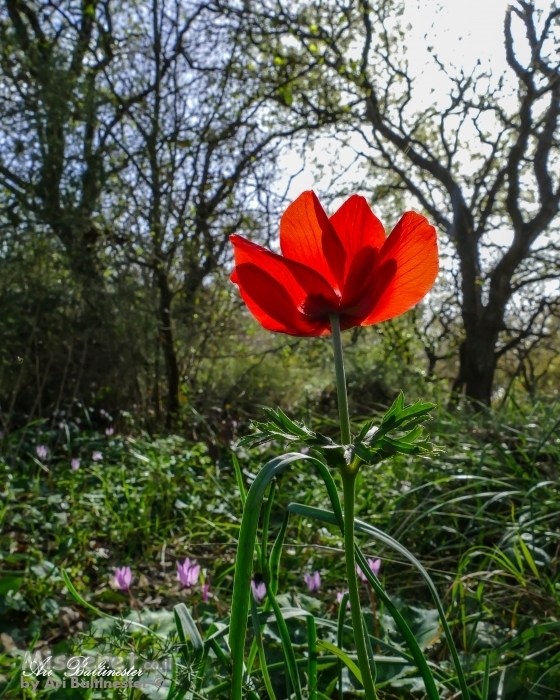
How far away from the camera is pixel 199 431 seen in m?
4.75

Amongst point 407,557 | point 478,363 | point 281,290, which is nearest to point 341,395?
point 281,290

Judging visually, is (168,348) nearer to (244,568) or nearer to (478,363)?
(478,363)

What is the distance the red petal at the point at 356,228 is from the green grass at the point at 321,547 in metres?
0.68

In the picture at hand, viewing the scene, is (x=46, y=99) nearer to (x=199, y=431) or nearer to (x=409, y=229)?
(x=199, y=431)

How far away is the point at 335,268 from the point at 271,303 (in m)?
0.09

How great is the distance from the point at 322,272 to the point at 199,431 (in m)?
4.15

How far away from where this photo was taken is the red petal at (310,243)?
0.71 metres

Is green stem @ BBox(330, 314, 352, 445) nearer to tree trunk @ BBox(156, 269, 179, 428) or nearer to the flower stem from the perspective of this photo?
the flower stem

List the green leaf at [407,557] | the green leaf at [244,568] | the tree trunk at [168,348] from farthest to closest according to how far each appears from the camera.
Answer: the tree trunk at [168,348], the green leaf at [407,557], the green leaf at [244,568]

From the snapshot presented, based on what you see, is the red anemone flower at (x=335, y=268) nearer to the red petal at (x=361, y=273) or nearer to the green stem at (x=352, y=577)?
the red petal at (x=361, y=273)

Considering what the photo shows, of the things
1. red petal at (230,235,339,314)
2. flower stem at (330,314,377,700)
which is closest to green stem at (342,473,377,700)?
flower stem at (330,314,377,700)

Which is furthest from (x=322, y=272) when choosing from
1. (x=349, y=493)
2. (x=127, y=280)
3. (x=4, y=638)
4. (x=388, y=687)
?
(x=127, y=280)

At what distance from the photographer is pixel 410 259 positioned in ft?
2.24

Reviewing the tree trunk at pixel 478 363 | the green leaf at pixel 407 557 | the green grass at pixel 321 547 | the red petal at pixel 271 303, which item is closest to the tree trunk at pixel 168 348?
the green grass at pixel 321 547
